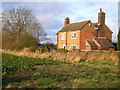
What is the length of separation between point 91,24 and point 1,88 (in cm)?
3276

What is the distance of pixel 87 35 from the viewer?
36.7m

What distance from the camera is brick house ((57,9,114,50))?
34.8m

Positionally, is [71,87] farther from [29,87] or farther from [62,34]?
[62,34]

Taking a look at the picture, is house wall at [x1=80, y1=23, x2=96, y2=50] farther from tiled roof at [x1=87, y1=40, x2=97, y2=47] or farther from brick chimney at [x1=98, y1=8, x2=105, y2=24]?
brick chimney at [x1=98, y1=8, x2=105, y2=24]

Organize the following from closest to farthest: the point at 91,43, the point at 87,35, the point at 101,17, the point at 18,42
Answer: the point at 18,42 → the point at 91,43 → the point at 87,35 → the point at 101,17

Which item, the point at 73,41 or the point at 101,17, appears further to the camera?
the point at 101,17

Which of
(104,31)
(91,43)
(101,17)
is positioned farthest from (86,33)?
(101,17)

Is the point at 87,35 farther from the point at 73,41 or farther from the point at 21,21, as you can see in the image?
the point at 21,21

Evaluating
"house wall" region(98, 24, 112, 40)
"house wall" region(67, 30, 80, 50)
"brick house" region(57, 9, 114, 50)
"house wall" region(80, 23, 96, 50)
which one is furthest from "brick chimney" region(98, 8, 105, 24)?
"house wall" region(67, 30, 80, 50)

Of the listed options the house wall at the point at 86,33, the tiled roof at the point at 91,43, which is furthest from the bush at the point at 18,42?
the tiled roof at the point at 91,43

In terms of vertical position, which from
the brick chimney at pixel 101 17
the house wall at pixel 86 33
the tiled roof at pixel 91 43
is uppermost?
the brick chimney at pixel 101 17

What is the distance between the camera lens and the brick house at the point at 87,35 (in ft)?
114

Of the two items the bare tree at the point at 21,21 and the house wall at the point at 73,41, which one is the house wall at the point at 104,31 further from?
the bare tree at the point at 21,21

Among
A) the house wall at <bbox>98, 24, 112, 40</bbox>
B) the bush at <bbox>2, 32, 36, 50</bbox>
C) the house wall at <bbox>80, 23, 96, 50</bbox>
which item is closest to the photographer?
the bush at <bbox>2, 32, 36, 50</bbox>
